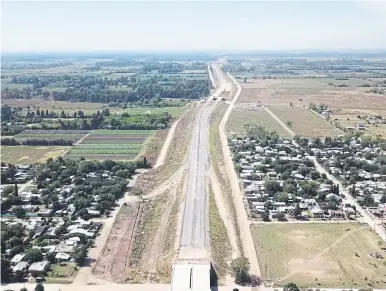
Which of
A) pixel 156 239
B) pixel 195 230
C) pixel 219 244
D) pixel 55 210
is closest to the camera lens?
pixel 219 244

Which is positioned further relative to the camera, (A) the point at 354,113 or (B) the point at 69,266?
(A) the point at 354,113

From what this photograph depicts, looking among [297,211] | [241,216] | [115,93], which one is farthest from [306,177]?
[115,93]

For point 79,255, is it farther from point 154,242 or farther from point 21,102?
point 21,102

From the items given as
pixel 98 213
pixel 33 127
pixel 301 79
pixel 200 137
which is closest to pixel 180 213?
pixel 98 213

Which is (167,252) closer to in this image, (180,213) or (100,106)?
(180,213)

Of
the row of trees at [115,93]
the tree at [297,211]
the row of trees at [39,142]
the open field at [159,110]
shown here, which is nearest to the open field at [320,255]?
the tree at [297,211]

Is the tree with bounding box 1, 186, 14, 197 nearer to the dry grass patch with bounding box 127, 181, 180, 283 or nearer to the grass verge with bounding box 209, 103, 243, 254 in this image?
the dry grass patch with bounding box 127, 181, 180, 283

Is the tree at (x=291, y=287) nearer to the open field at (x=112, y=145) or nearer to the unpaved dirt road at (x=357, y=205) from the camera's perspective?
the unpaved dirt road at (x=357, y=205)
